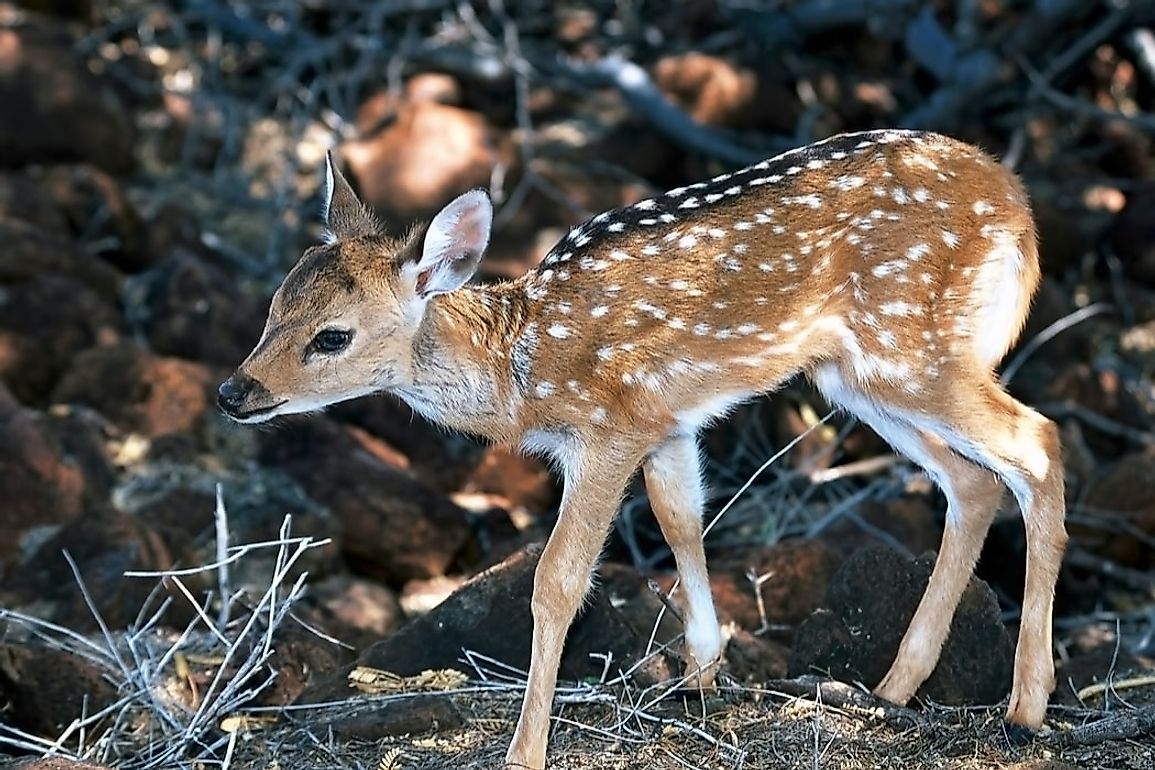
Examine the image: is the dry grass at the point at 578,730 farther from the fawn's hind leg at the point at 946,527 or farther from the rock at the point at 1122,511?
the rock at the point at 1122,511

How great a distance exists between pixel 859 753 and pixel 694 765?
53 centimetres

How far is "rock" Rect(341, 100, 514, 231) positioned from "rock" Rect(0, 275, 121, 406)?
2060 mm

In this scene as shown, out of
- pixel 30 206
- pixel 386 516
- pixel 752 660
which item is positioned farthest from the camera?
pixel 30 206

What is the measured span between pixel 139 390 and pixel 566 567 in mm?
4591

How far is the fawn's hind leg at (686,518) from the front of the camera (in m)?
6.21

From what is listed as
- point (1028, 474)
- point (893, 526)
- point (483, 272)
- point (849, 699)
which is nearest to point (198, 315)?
point (483, 272)

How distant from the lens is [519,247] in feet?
38.0

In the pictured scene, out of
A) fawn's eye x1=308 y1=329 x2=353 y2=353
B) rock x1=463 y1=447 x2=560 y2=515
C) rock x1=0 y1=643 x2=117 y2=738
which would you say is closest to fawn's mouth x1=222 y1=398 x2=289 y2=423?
fawn's eye x1=308 y1=329 x2=353 y2=353

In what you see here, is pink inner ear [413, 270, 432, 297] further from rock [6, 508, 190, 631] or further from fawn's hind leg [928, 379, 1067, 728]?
rock [6, 508, 190, 631]

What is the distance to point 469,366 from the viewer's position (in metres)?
6.03

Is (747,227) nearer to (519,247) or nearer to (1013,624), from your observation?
(1013,624)

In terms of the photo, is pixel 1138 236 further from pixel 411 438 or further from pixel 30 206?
pixel 30 206

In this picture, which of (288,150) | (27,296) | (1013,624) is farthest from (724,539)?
(288,150)

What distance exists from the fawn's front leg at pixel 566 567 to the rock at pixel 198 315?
4745 millimetres
